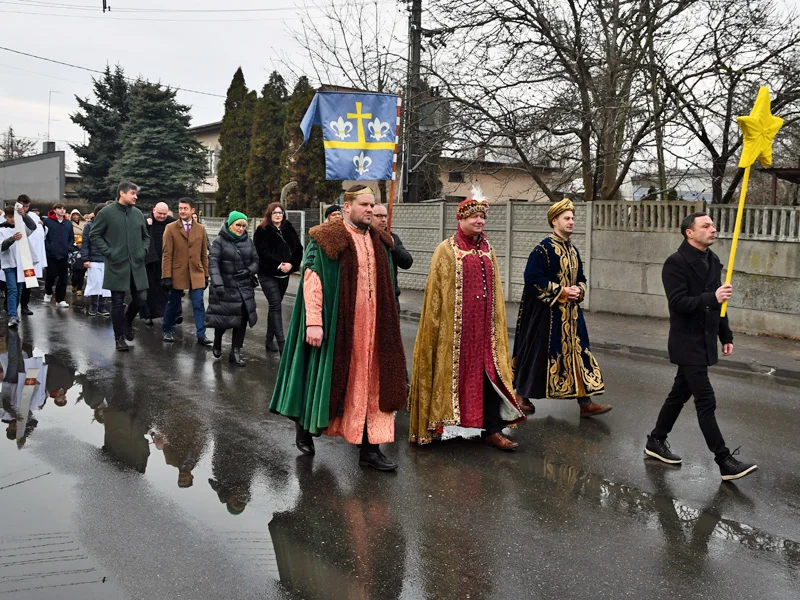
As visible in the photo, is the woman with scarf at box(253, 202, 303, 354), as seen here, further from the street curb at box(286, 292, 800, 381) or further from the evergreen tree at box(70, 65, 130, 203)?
the evergreen tree at box(70, 65, 130, 203)

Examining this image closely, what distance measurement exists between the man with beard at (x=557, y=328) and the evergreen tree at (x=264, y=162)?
21.1 meters

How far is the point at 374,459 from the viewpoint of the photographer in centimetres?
573

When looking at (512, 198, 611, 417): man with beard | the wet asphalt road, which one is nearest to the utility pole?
(512, 198, 611, 417): man with beard

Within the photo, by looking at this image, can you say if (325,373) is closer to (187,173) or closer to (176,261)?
(176,261)

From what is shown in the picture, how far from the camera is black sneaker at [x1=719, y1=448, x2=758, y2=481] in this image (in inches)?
217

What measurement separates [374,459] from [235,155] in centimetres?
2791

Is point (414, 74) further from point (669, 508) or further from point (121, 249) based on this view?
point (669, 508)

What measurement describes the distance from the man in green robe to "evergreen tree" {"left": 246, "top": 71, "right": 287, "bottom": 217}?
1712 cm

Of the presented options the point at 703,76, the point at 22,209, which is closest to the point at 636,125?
the point at 703,76

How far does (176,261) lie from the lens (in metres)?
11.0

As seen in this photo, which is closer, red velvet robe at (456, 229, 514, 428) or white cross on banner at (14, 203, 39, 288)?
red velvet robe at (456, 229, 514, 428)

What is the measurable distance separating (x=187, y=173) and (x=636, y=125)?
26.9m

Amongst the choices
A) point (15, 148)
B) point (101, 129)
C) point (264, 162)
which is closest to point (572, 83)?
point (264, 162)

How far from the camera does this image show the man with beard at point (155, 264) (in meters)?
12.1
